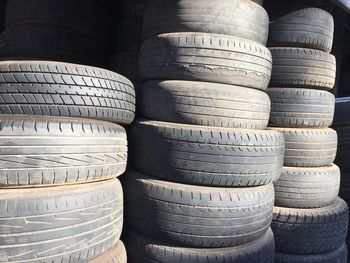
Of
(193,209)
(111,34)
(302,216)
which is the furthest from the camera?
(111,34)

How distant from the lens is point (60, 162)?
167 centimetres

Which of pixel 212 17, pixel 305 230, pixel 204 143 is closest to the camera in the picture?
pixel 204 143

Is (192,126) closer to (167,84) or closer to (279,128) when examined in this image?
(167,84)

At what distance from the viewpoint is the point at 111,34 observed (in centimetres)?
366

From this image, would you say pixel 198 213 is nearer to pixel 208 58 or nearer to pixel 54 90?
pixel 208 58

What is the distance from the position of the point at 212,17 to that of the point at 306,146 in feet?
4.29

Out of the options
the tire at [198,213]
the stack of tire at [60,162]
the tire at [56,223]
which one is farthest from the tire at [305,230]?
the tire at [56,223]

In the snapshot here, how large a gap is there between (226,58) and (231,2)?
0.39 metres

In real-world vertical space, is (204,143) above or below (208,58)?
below

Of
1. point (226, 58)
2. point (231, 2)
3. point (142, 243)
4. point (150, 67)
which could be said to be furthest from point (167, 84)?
point (142, 243)

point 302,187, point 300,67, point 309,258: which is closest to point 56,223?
point 302,187

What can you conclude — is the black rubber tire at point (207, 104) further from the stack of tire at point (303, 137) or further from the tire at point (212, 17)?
the stack of tire at point (303, 137)

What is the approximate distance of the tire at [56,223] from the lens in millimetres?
1554

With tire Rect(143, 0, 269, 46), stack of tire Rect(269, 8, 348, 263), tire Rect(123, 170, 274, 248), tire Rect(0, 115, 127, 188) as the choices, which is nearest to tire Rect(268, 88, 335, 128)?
stack of tire Rect(269, 8, 348, 263)
